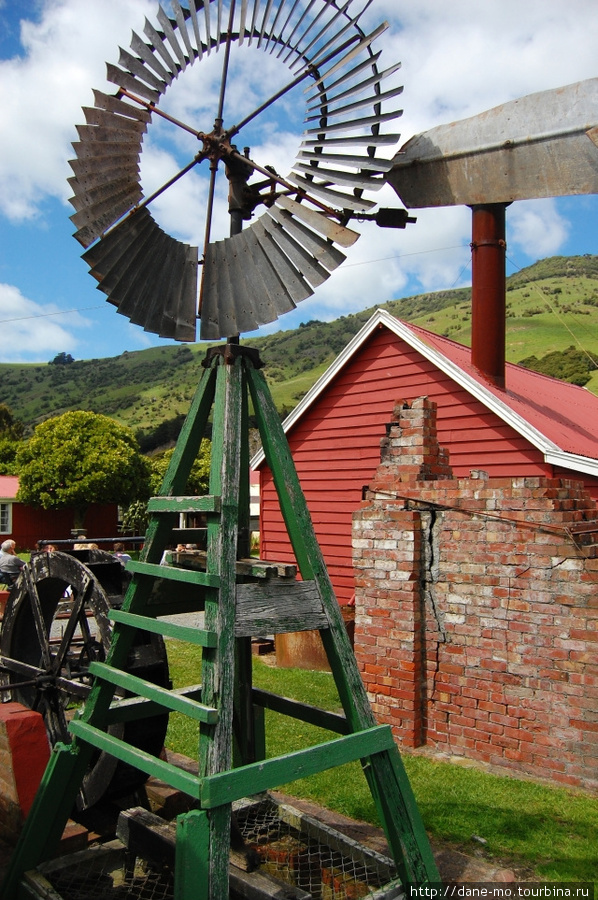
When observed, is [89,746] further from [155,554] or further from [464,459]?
[464,459]

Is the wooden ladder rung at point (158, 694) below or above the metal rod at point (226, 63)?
below

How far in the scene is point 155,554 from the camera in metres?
3.87

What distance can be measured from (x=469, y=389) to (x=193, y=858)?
27.5 ft

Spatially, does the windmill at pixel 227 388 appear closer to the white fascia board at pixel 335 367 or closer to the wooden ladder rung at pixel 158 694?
the wooden ladder rung at pixel 158 694

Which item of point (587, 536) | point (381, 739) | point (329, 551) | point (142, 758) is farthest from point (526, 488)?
point (329, 551)

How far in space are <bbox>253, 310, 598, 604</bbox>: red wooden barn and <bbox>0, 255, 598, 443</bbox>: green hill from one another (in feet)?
132

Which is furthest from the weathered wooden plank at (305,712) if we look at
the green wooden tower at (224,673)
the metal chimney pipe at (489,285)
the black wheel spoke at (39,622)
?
the metal chimney pipe at (489,285)

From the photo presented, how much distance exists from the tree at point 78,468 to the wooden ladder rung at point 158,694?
93.4 ft

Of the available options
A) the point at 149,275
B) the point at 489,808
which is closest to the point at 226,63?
the point at 149,275

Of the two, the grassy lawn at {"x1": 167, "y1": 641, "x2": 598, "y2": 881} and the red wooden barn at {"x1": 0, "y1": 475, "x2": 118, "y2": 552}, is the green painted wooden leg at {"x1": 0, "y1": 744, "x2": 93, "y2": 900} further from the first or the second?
the red wooden barn at {"x1": 0, "y1": 475, "x2": 118, "y2": 552}

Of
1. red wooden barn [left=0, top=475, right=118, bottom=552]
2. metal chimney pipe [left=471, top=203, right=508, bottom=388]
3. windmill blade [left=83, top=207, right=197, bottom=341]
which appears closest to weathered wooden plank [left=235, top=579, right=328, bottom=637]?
windmill blade [left=83, top=207, right=197, bottom=341]

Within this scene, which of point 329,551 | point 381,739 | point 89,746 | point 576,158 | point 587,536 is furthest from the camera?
point 329,551

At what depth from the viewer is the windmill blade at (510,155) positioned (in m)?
2.86

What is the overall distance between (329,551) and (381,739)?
9.18 meters
